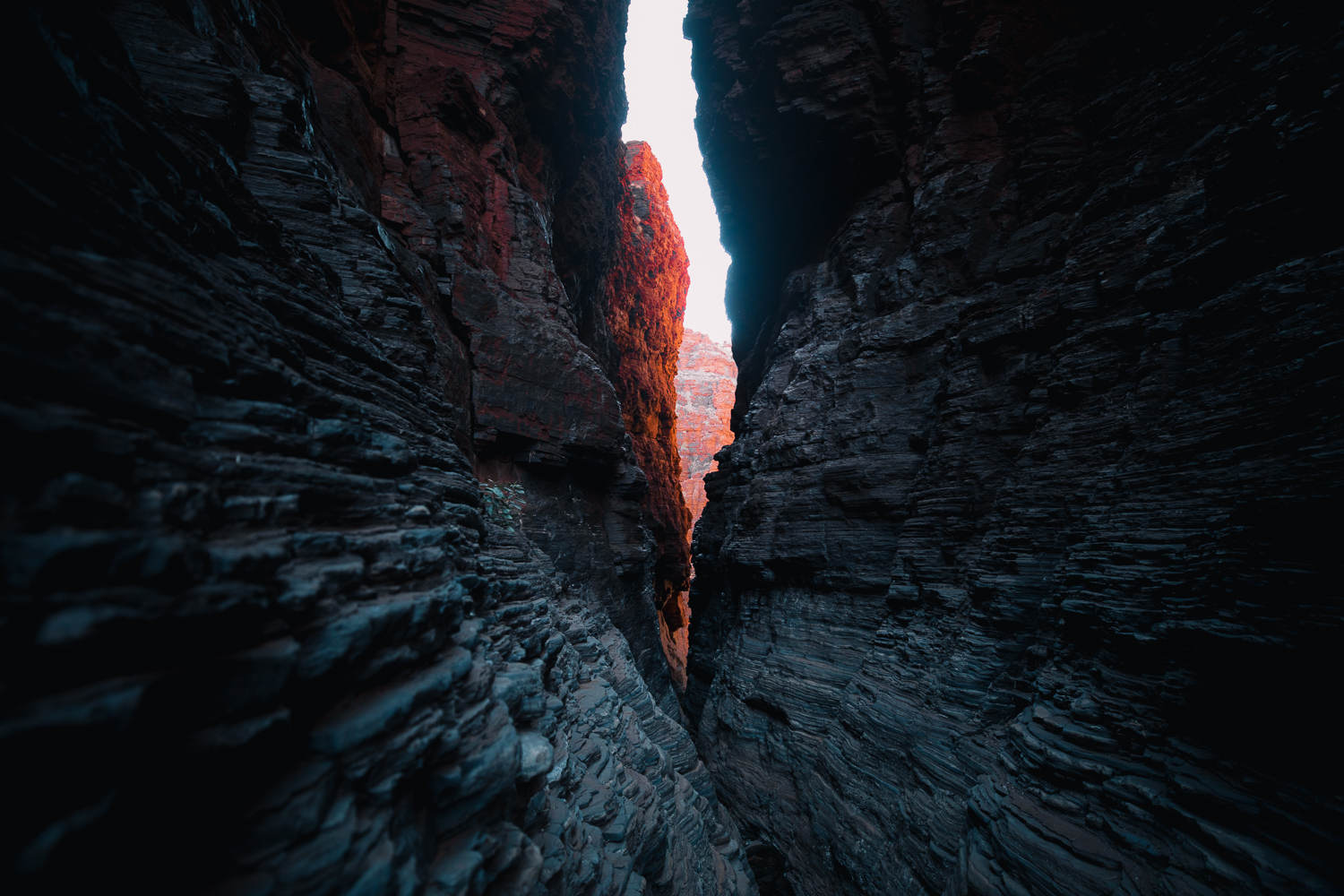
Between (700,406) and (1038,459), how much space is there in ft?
205

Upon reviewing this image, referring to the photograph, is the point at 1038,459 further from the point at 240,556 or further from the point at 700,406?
the point at 700,406

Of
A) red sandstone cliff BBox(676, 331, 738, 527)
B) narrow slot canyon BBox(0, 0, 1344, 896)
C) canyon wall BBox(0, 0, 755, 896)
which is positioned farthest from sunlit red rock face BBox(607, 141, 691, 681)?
red sandstone cliff BBox(676, 331, 738, 527)

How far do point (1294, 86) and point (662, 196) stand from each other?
1458 inches

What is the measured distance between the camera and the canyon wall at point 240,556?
166cm

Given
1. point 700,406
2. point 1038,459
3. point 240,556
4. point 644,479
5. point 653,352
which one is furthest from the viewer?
point 700,406

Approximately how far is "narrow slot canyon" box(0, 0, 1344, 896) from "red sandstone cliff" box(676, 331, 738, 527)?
47452mm

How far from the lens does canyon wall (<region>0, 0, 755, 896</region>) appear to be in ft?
5.45

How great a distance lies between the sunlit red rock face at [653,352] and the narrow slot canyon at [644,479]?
34.8 feet

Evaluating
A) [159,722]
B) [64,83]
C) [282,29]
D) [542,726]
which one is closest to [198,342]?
[64,83]

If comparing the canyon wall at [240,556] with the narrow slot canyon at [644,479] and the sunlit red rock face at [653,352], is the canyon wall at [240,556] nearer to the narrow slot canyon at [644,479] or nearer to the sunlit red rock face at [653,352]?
the narrow slot canyon at [644,479]

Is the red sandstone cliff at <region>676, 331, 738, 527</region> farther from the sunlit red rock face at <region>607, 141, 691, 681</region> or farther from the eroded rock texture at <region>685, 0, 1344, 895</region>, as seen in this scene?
the eroded rock texture at <region>685, 0, 1344, 895</region>

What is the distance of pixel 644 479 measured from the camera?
15359 mm

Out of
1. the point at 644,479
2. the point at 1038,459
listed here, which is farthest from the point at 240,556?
the point at 644,479

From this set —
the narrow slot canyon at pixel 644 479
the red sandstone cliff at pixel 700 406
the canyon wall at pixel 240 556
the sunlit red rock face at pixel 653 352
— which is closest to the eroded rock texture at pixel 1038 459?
the narrow slot canyon at pixel 644 479
